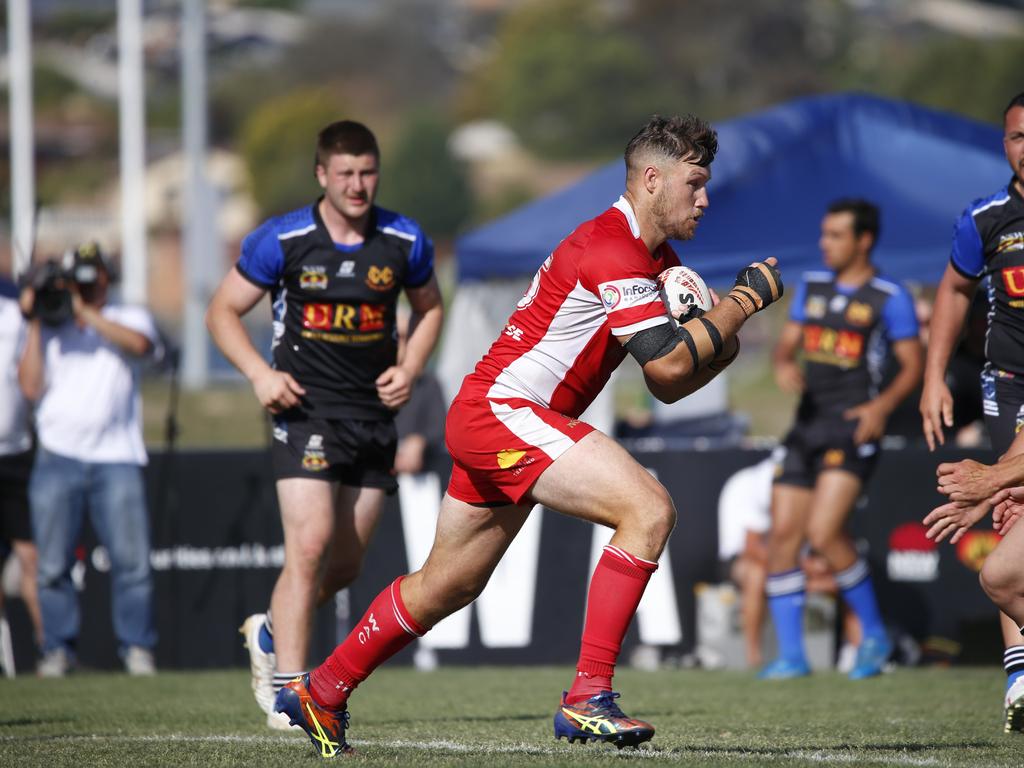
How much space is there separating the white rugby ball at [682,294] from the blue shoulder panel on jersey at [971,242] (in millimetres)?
1567

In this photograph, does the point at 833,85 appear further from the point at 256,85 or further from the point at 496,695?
the point at 496,695

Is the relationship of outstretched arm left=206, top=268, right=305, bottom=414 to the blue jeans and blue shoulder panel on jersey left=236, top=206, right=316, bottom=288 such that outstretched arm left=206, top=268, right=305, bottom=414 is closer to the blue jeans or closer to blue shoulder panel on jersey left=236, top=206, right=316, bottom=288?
blue shoulder panel on jersey left=236, top=206, right=316, bottom=288

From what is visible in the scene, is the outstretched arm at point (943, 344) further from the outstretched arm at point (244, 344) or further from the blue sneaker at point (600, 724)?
the outstretched arm at point (244, 344)

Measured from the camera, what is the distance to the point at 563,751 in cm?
557

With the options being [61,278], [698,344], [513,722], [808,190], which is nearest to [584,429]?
[698,344]

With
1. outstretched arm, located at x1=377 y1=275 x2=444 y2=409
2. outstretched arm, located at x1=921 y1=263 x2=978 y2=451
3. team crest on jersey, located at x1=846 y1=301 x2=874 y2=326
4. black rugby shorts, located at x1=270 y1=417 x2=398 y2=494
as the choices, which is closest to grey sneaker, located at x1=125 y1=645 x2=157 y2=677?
black rugby shorts, located at x1=270 y1=417 x2=398 y2=494

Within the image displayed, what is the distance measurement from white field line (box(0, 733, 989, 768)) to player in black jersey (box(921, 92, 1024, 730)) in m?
1.02

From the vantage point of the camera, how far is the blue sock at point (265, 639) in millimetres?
7051

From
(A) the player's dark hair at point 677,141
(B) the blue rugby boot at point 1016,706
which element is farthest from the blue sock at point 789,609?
(A) the player's dark hair at point 677,141

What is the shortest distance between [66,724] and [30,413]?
13.0 ft

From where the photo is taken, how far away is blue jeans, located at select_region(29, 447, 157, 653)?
982 cm

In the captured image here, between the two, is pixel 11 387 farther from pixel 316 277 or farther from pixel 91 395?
pixel 316 277

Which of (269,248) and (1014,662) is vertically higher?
(269,248)

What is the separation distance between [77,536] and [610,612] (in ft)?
18.8
